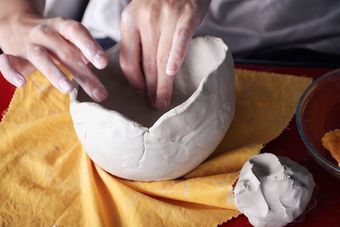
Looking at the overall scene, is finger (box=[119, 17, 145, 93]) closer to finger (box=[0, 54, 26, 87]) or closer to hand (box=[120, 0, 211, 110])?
hand (box=[120, 0, 211, 110])

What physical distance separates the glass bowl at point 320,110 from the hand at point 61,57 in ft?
0.79

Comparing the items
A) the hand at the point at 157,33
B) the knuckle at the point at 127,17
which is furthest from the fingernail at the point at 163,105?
the knuckle at the point at 127,17

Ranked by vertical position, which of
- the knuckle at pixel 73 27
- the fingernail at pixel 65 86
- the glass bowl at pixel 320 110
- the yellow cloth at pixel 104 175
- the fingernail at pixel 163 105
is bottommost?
Answer: the yellow cloth at pixel 104 175

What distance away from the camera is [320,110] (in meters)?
0.56

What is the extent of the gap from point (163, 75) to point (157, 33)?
51mm

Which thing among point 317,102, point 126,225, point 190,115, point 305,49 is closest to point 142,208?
point 126,225

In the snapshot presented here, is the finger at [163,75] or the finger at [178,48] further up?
the finger at [178,48]

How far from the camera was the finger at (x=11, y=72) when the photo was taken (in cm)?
52

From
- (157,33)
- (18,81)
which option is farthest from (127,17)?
(18,81)

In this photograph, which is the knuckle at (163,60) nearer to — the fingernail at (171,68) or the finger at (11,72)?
the fingernail at (171,68)

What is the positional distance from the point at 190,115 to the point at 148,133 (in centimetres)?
5

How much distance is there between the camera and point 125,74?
0.57m

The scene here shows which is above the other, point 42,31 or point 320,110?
point 42,31

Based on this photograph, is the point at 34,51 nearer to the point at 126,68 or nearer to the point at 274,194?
the point at 126,68
